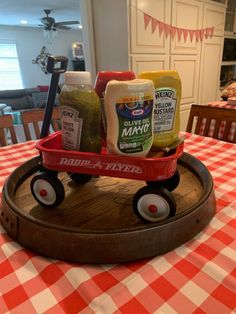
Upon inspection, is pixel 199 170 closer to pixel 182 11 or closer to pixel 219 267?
pixel 219 267

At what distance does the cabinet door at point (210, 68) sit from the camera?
8.98ft

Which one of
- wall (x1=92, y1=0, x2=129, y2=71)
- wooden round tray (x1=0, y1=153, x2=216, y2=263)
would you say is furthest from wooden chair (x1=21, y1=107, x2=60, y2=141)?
wall (x1=92, y1=0, x2=129, y2=71)

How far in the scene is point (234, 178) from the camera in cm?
64

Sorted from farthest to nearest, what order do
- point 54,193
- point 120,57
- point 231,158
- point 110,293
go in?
point 120,57
point 231,158
point 54,193
point 110,293

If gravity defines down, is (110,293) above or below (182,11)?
below

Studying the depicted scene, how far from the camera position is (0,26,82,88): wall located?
215 inches

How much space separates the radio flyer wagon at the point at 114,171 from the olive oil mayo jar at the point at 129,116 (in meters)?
0.02

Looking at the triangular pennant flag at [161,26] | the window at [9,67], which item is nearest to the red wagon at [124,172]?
the triangular pennant flag at [161,26]

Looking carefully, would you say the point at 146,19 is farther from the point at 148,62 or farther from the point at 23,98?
the point at 23,98

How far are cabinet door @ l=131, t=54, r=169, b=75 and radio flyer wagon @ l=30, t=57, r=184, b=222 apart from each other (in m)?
1.70

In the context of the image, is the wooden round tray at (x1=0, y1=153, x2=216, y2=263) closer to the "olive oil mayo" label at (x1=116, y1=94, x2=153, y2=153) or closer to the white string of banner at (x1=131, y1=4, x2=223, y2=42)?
the "olive oil mayo" label at (x1=116, y1=94, x2=153, y2=153)

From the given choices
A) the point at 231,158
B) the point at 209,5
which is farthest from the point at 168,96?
the point at 209,5

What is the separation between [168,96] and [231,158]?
43 centimetres

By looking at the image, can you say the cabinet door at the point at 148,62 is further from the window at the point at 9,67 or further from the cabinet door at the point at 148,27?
the window at the point at 9,67
